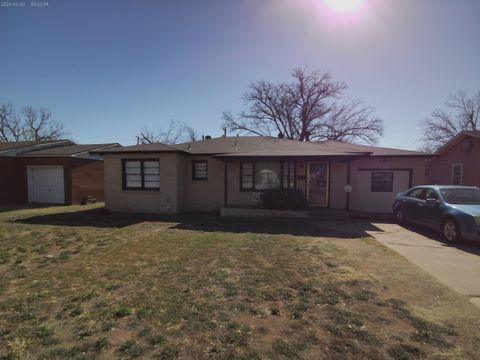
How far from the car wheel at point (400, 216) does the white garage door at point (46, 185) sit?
1707 cm

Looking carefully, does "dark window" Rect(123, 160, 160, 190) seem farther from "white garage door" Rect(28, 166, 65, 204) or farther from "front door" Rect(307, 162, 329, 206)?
"front door" Rect(307, 162, 329, 206)

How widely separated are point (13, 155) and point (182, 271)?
16679mm

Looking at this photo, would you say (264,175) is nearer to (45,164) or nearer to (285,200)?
→ (285,200)

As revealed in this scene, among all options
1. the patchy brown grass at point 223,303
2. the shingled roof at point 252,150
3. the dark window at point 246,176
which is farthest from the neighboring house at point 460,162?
the patchy brown grass at point 223,303

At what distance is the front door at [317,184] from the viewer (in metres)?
13.0

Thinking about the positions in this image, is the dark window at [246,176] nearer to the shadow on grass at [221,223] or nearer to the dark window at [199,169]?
the dark window at [199,169]

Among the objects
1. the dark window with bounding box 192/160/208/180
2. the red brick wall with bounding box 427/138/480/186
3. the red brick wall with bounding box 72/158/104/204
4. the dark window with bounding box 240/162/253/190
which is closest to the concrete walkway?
the dark window with bounding box 240/162/253/190

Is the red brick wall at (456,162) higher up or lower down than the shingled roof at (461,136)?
lower down

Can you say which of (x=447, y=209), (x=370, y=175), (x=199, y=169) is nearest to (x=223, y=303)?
(x=447, y=209)

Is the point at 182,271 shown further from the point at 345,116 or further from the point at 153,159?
the point at 345,116

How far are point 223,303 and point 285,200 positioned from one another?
8.11m

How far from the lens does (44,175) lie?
16.5m

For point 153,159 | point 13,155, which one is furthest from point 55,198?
point 153,159

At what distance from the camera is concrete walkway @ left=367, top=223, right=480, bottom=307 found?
181 inches
